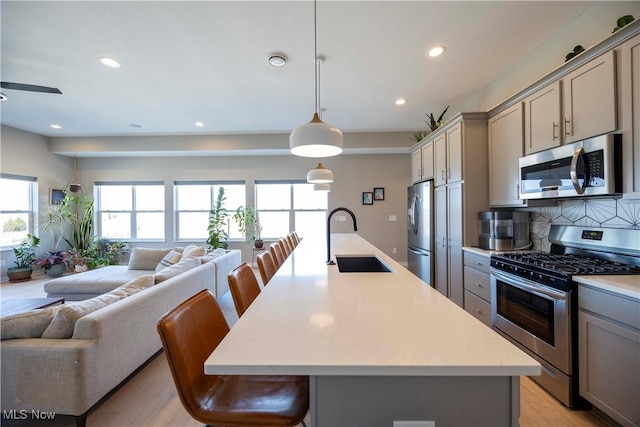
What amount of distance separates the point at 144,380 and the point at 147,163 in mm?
5274

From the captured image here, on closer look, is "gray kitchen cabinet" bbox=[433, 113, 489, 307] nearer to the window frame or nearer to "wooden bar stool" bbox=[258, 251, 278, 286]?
"wooden bar stool" bbox=[258, 251, 278, 286]

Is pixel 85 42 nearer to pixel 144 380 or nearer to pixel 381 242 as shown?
pixel 144 380

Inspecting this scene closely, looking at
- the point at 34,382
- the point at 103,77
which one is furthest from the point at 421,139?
the point at 34,382

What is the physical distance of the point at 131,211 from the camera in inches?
240

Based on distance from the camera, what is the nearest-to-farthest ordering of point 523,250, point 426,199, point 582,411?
point 582,411 → point 523,250 → point 426,199

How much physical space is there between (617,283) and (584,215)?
0.98 meters

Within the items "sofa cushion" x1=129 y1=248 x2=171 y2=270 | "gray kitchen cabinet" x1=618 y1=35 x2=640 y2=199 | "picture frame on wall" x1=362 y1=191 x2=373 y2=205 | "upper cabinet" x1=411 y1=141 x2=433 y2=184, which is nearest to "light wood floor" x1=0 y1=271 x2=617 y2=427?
"gray kitchen cabinet" x1=618 y1=35 x2=640 y2=199

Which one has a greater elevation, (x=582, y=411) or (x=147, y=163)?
(x=147, y=163)

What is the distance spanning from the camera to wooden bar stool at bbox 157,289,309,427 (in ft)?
3.02

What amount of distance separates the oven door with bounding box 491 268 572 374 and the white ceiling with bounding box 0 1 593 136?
2.12 m

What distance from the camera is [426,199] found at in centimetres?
379

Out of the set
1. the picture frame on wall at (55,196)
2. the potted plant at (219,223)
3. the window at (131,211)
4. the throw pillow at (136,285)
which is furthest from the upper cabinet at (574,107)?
the picture frame on wall at (55,196)

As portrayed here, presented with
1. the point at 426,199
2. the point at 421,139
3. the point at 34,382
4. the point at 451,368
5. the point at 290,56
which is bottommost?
the point at 34,382

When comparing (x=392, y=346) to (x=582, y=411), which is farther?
(x=582, y=411)
